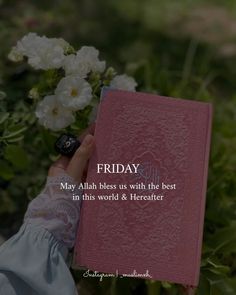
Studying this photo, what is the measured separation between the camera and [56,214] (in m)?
1.02

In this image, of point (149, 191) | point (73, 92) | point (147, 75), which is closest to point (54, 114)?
point (73, 92)

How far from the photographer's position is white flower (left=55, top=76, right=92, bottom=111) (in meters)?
1.12

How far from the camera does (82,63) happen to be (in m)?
1.15

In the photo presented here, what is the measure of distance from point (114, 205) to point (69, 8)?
1.88 meters

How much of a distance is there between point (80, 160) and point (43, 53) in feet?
0.93

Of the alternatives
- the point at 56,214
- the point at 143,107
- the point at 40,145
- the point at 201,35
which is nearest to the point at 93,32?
the point at 201,35

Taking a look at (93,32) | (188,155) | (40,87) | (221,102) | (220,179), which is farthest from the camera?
(93,32)

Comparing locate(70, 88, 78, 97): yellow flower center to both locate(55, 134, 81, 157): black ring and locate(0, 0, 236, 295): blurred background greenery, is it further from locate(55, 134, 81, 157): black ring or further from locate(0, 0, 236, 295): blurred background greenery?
locate(0, 0, 236, 295): blurred background greenery

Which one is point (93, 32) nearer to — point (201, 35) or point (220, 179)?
point (201, 35)

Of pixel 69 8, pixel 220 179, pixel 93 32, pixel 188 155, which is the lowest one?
pixel 188 155

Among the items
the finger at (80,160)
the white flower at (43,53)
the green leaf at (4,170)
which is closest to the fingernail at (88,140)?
the finger at (80,160)

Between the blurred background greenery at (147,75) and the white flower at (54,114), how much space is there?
151mm

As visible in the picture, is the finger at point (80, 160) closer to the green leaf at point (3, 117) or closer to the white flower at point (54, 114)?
the white flower at point (54, 114)

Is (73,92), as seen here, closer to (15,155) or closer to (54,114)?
(54,114)
